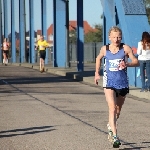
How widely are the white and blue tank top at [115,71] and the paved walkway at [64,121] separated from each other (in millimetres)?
799

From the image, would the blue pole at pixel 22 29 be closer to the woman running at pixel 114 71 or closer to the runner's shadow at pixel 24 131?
the runner's shadow at pixel 24 131

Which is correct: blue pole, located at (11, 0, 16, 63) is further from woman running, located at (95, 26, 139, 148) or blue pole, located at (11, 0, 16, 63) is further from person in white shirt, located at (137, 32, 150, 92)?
woman running, located at (95, 26, 139, 148)

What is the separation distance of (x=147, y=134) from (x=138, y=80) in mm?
9726

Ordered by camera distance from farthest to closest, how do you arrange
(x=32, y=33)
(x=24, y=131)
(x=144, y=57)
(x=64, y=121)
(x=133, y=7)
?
(x=32, y=33) → (x=133, y=7) → (x=144, y=57) → (x=64, y=121) → (x=24, y=131)

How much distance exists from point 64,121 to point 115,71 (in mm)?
3096

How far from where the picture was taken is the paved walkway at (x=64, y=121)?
9.27 m

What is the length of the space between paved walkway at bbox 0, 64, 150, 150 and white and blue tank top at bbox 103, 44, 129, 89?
80 cm

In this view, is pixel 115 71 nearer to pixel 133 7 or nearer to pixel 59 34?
pixel 133 7

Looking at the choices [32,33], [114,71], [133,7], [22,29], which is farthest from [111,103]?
[22,29]

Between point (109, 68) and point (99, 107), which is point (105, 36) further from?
point (109, 68)

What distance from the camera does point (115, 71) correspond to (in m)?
9.01

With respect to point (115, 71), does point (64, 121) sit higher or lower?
lower

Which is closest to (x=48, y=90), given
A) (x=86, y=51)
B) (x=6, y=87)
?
(x=6, y=87)

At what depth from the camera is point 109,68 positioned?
29.7 ft
